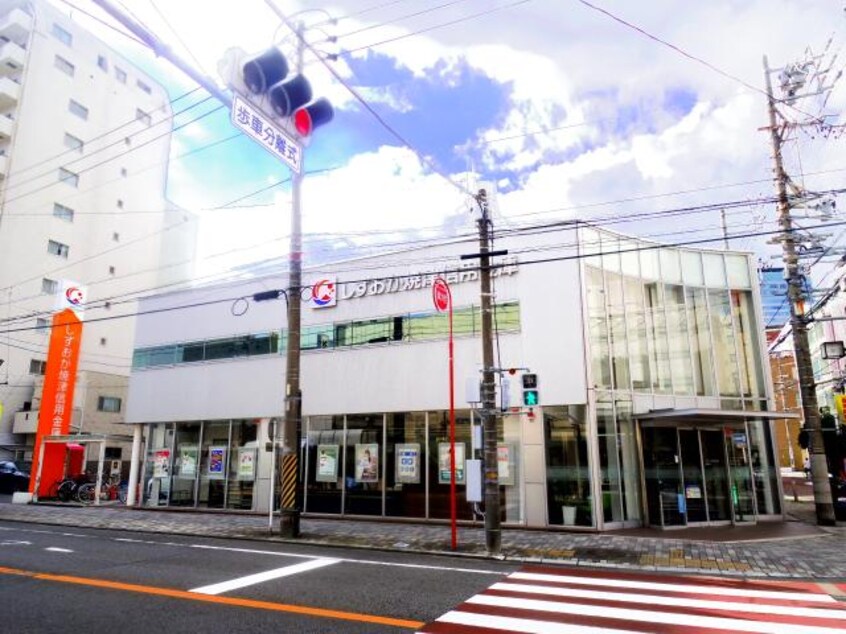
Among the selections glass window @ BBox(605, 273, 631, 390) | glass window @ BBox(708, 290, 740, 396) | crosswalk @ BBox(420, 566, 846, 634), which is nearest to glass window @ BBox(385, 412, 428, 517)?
glass window @ BBox(605, 273, 631, 390)

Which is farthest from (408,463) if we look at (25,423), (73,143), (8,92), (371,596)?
(8,92)

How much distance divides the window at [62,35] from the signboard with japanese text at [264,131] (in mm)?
48651

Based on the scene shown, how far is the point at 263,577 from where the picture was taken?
30.0ft

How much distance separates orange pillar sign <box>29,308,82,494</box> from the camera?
2434 cm

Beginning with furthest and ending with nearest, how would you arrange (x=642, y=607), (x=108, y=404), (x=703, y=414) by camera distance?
(x=108, y=404)
(x=703, y=414)
(x=642, y=607)

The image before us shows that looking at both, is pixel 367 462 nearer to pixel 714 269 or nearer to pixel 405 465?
pixel 405 465

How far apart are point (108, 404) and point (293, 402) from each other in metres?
32.7

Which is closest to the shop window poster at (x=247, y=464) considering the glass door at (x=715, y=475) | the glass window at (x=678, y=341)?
the glass window at (x=678, y=341)

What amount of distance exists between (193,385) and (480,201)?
14.3 metres

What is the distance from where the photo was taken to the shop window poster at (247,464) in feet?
66.2

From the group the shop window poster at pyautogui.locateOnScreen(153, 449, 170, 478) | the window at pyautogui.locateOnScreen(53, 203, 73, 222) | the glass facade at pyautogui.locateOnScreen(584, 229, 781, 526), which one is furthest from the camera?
the window at pyautogui.locateOnScreen(53, 203, 73, 222)

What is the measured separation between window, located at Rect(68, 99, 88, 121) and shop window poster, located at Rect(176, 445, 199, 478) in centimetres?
3477

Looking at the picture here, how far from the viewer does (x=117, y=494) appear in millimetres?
26359

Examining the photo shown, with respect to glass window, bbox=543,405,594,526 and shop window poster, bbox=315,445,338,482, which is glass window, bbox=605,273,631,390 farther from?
shop window poster, bbox=315,445,338,482
